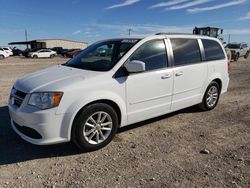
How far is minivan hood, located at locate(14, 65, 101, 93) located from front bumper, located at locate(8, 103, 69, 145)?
1.05 feet

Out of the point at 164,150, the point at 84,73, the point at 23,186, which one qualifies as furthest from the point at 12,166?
the point at 164,150

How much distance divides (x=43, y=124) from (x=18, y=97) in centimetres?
72

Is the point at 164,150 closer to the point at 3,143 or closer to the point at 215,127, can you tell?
the point at 215,127

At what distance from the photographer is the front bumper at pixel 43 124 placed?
3.59 meters

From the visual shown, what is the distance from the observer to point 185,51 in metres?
5.29

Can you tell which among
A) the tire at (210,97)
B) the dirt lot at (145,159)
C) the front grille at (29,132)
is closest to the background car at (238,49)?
the tire at (210,97)

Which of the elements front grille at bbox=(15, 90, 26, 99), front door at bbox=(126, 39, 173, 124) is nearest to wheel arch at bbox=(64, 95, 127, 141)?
front door at bbox=(126, 39, 173, 124)

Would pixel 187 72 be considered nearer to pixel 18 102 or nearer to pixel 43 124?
pixel 43 124

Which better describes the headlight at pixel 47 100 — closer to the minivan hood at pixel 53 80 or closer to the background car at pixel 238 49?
the minivan hood at pixel 53 80

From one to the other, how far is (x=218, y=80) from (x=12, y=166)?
4.86m

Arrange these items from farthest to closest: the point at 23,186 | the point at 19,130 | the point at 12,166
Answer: the point at 19,130, the point at 12,166, the point at 23,186

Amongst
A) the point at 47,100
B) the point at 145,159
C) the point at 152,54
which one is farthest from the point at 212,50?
the point at 47,100

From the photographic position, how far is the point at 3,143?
4.33 metres

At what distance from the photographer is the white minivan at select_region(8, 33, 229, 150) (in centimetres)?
367
